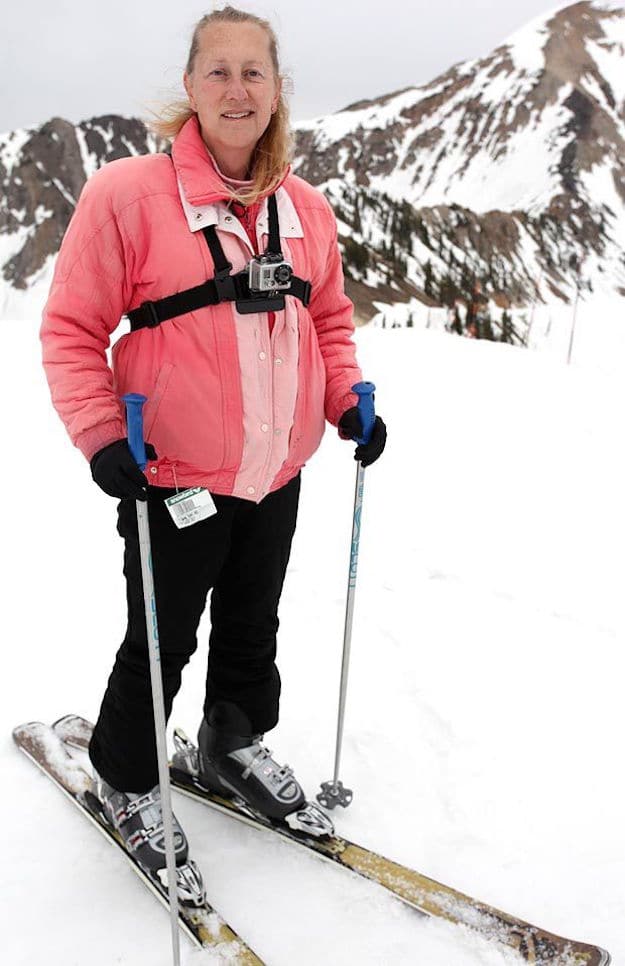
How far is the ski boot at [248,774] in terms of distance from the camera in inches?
107

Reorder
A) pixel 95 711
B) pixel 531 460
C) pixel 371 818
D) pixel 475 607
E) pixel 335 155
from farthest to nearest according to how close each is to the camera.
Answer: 1. pixel 335 155
2. pixel 531 460
3. pixel 475 607
4. pixel 95 711
5. pixel 371 818

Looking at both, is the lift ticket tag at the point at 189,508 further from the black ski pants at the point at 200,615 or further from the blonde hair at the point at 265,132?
the blonde hair at the point at 265,132

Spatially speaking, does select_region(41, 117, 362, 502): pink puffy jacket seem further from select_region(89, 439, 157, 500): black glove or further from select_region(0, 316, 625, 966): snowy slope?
select_region(0, 316, 625, 966): snowy slope

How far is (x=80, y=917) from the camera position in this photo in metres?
2.36

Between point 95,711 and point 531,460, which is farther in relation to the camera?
point 531,460

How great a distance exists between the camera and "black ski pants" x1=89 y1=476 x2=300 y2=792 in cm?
235

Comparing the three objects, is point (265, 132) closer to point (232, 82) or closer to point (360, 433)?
point (232, 82)

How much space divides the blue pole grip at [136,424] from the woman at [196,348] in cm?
3

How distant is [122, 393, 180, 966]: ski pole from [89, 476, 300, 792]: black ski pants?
0.41 feet

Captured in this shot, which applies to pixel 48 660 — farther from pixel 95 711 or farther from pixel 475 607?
pixel 475 607

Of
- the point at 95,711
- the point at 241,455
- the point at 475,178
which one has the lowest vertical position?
the point at 95,711

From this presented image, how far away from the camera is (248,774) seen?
279cm

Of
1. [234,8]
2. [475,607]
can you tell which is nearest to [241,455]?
[234,8]

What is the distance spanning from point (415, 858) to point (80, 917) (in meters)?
1.13
